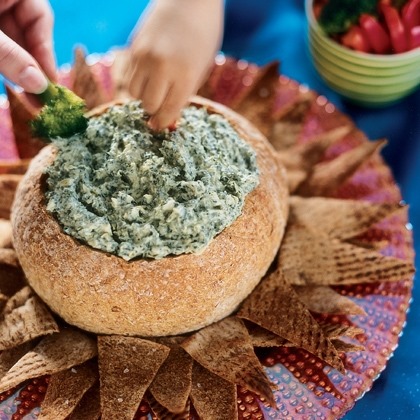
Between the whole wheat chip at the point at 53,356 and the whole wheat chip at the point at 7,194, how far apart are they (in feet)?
1.41

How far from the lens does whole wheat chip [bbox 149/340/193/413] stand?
1395mm

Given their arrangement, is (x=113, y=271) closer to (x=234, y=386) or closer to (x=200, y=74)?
(x=234, y=386)

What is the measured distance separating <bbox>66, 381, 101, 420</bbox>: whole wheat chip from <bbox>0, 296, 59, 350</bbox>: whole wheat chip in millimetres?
172

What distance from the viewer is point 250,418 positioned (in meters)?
1.47

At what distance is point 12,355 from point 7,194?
493 mm

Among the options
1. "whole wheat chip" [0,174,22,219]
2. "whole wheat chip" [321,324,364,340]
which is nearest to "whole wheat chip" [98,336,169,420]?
"whole wheat chip" [321,324,364,340]

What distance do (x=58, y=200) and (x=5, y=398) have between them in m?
0.49

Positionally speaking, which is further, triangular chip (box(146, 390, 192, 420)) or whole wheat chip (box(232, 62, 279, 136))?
whole wheat chip (box(232, 62, 279, 136))

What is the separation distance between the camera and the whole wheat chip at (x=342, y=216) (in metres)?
Answer: 1.71

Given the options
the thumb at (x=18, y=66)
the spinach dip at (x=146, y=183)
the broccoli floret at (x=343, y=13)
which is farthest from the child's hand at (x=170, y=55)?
the broccoli floret at (x=343, y=13)

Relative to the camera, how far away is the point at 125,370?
4.72 feet

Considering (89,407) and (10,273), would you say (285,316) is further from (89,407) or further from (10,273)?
(10,273)

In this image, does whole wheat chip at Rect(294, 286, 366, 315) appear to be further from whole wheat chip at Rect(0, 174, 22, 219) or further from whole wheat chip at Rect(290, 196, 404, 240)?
whole wheat chip at Rect(0, 174, 22, 219)

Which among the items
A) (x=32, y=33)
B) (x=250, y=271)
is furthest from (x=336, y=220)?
(x=32, y=33)
